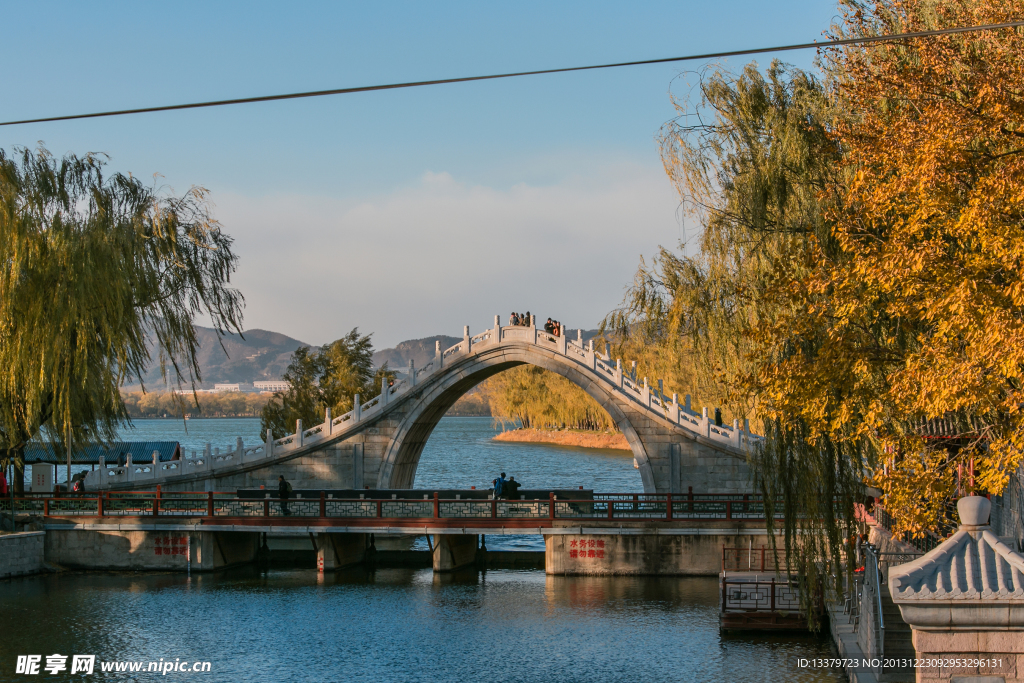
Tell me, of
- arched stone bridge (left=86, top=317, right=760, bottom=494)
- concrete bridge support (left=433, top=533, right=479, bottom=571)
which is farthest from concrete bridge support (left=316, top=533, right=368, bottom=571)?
arched stone bridge (left=86, top=317, right=760, bottom=494)

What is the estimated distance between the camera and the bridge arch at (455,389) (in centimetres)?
2988

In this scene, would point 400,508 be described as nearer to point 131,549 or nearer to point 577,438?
point 131,549

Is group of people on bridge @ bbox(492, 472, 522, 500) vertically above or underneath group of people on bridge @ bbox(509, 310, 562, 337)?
underneath

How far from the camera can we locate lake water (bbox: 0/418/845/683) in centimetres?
1612

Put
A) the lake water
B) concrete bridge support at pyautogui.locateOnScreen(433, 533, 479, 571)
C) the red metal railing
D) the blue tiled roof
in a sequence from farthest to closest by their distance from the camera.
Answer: the blue tiled roof
concrete bridge support at pyautogui.locateOnScreen(433, 533, 479, 571)
the red metal railing
the lake water

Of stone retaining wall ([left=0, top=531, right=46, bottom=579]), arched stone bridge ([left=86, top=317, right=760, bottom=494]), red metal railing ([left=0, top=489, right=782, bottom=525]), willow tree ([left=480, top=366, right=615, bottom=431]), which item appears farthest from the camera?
willow tree ([left=480, top=366, right=615, bottom=431])

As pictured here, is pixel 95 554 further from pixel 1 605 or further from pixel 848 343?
pixel 848 343

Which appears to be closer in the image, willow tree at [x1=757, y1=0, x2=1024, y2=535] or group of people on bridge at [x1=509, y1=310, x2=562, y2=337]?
willow tree at [x1=757, y1=0, x2=1024, y2=535]

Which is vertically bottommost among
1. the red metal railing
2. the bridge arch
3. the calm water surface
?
the calm water surface

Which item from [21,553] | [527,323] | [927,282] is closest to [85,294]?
[21,553]

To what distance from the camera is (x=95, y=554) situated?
24953 mm

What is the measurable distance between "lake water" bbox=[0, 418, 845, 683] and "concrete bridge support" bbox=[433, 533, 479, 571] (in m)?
0.46

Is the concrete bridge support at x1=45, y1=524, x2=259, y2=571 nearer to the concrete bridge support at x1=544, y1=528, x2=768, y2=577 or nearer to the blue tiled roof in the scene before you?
the blue tiled roof

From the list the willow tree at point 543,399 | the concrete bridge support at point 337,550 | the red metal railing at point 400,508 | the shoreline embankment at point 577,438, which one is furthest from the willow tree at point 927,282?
the shoreline embankment at point 577,438
